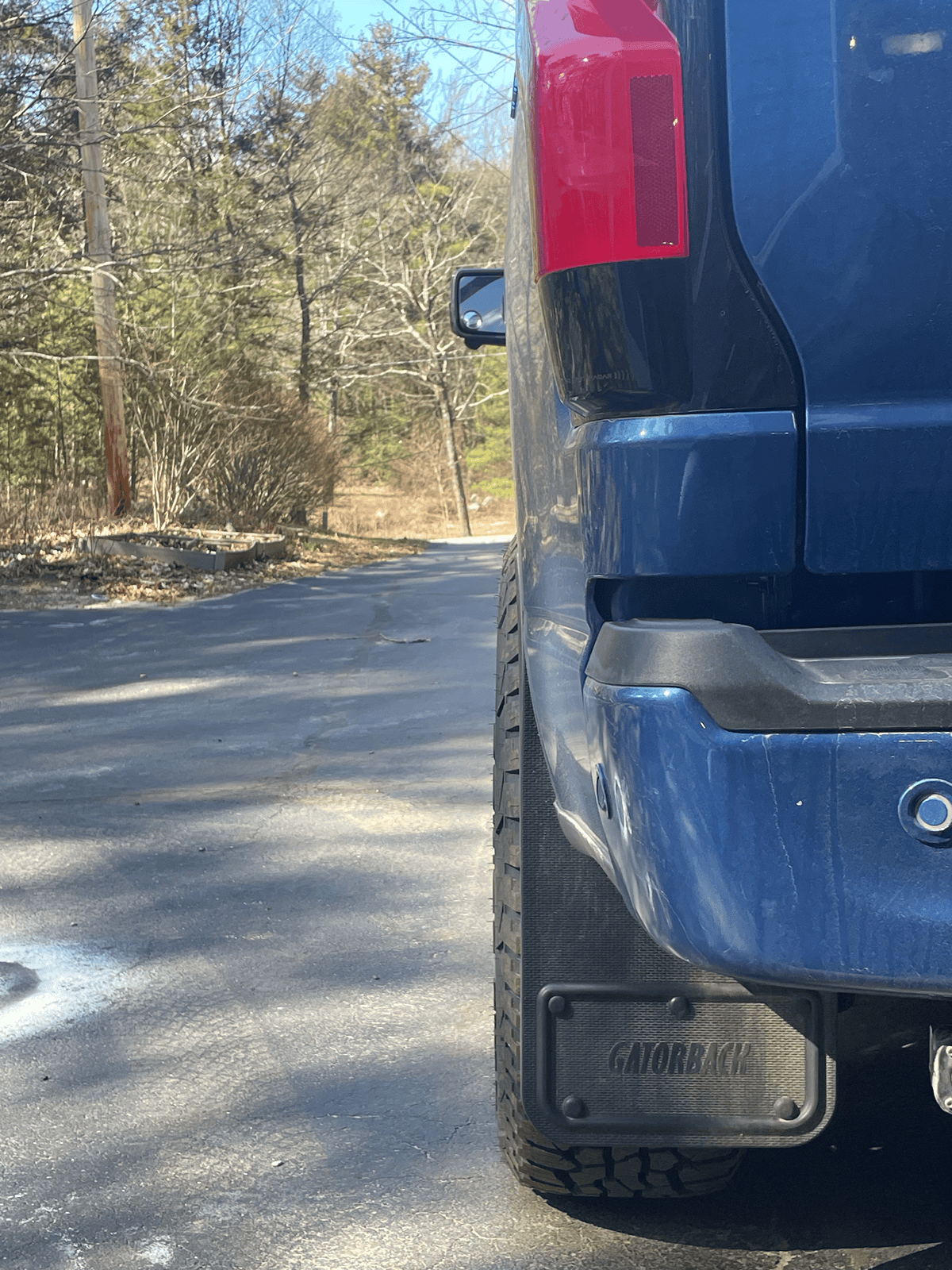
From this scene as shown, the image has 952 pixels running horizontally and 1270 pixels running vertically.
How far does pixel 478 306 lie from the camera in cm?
337

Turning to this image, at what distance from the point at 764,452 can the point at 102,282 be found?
1749cm

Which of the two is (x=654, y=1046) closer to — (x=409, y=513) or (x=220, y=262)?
(x=220, y=262)

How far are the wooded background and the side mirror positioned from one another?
1038 centimetres

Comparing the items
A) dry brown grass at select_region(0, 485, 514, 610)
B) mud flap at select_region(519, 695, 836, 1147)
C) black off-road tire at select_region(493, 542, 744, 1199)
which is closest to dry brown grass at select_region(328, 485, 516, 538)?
dry brown grass at select_region(0, 485, 514, 610)

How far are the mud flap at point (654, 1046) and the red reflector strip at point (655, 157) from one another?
1.12 metres

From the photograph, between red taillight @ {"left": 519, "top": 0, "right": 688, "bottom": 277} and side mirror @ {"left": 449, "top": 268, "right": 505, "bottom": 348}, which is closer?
red taillight @ {"left": 519, "top": 0, "right": 688, "bottom": 277}

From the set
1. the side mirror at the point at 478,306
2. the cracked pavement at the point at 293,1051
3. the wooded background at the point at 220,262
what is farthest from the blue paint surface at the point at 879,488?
the wooded background at the point at 220,262

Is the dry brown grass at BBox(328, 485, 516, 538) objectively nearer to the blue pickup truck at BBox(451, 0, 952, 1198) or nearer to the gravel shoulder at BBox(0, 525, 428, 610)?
the gravel shoulder at BBox(0, 525, 428, 610)

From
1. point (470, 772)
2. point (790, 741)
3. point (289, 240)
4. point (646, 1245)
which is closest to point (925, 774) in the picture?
point (790, 741)

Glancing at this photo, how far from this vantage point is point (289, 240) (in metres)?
27.8

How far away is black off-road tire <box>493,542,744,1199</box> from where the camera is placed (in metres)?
2.29

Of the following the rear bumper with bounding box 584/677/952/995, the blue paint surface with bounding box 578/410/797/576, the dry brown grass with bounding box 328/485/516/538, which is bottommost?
the dry brown grass with bounding box 328/485/516/538

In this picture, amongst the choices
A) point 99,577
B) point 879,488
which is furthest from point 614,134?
point 99,577

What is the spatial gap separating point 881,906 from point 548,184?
36.9 inches
